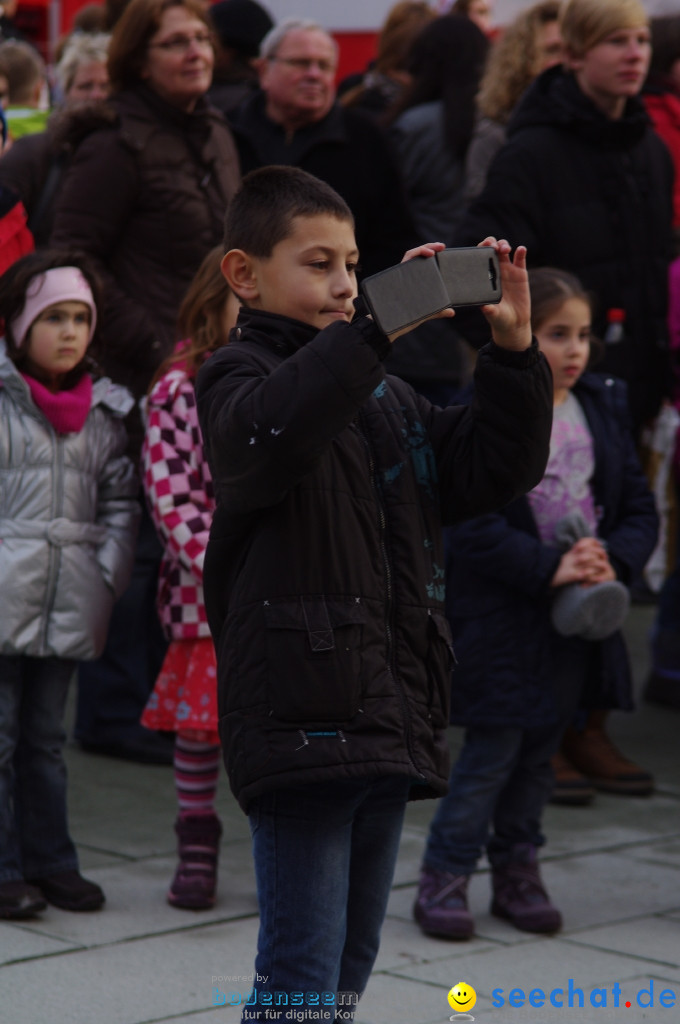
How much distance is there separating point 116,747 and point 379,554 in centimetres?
300

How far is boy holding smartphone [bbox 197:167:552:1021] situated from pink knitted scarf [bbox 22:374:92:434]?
137 cm

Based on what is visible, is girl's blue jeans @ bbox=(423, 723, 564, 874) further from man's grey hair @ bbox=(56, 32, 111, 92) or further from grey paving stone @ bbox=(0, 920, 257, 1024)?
man's grey hair @ bbox=(56, 32, 111, 92)

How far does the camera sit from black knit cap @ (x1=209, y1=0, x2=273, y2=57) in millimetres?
7008

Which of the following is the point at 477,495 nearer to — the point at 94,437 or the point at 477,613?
the point at 477,613

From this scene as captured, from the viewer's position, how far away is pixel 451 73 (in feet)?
21.5

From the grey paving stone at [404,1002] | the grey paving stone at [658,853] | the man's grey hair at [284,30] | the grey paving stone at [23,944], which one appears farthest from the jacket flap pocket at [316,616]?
the man's grey hair at [284,30]

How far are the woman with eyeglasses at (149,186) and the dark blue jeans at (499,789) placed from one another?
5.20 feet

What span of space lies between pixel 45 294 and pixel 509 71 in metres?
2.59

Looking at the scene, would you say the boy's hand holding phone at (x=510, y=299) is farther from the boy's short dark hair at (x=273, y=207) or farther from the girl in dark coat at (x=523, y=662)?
the girl in dark coat at (x=523, y=662)

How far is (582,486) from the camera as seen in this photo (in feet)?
14.8

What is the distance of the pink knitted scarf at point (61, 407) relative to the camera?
163 inches

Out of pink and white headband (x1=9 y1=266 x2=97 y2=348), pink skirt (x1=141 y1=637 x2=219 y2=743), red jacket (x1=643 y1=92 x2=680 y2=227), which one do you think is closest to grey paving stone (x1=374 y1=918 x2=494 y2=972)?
pink skirt (x1=141 y1=637 x2=219 y2=743)

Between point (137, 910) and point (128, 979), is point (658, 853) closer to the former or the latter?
point (137, 910)

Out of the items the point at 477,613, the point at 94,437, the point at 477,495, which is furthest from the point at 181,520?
the point at 477,495
